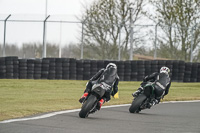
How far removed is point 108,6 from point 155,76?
78.1ft

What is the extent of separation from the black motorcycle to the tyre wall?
11281 mm

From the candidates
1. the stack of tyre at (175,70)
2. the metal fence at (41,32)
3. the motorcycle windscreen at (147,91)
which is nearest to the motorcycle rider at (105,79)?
the motorcycle windscreen at (147,91)

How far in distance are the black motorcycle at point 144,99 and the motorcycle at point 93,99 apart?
124 cm

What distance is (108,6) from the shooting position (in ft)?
121

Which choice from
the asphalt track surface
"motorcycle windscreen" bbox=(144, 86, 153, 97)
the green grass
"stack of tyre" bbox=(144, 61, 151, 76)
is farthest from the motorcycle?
"stack of tyre" bbox=(144, 61, 151, 76)

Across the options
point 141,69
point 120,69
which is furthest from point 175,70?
point 120,69

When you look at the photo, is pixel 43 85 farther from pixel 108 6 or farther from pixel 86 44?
pixel 108 6

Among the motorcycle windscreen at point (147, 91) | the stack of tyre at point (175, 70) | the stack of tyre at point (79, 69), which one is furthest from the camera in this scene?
the stack of tyre at point (175, 70)

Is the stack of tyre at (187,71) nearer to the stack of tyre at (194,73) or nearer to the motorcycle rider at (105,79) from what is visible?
the stack of tyre at (194,73)

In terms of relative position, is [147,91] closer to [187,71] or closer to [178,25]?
[187,71]

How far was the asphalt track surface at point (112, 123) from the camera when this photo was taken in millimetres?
8852

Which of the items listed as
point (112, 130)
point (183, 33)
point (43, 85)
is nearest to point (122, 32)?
point (183, 33)

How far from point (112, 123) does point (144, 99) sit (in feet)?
8.72

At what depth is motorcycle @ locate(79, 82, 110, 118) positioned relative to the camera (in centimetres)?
1098
